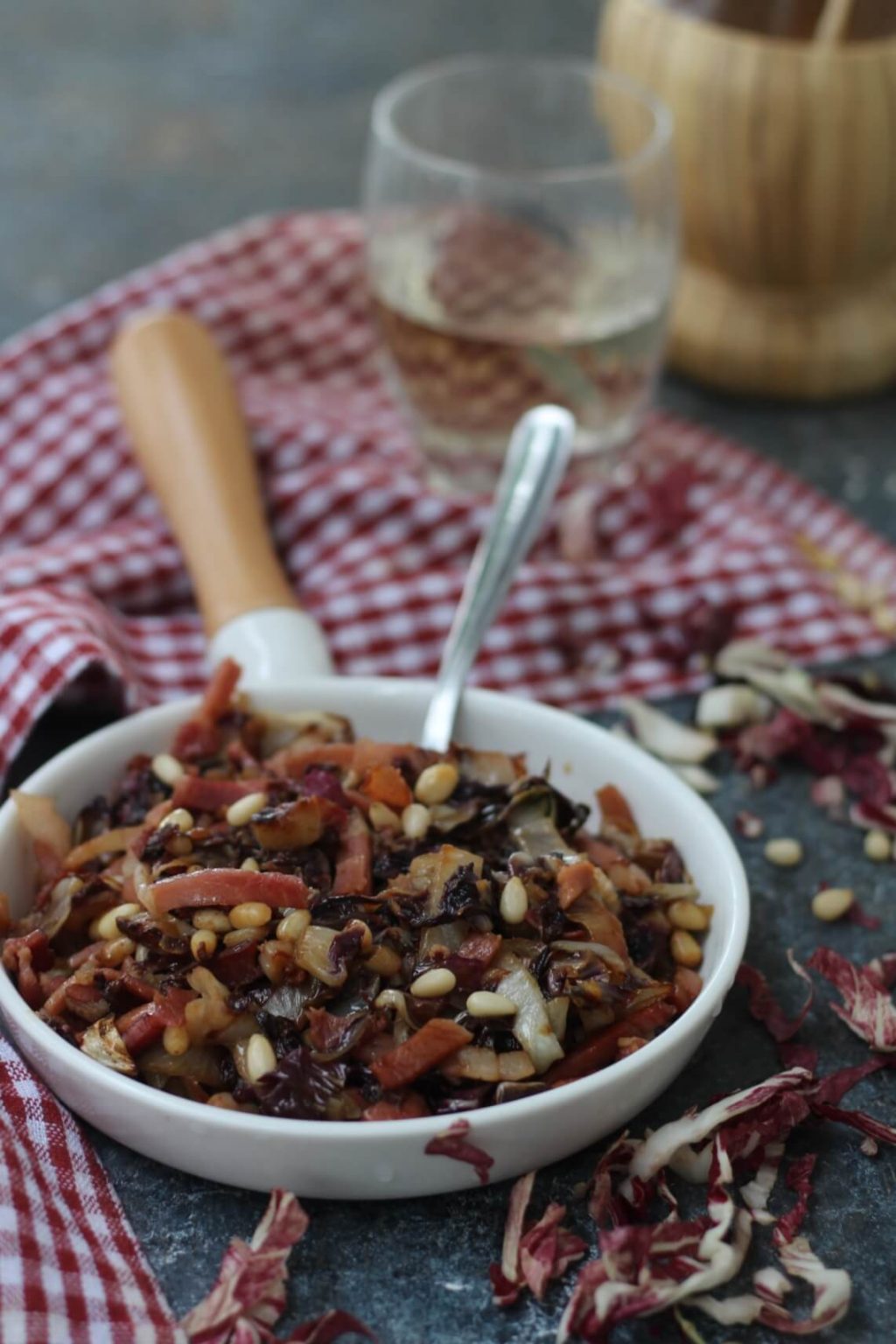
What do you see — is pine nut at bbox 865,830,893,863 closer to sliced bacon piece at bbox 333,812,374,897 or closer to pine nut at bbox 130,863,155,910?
sliced bacon piece at bbox 333,812,374,897

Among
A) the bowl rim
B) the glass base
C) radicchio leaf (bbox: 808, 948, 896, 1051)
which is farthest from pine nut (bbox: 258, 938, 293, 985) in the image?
the glass base

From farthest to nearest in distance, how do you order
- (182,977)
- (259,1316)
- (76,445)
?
1. (76,445)
2. (182,977)
3. (259,1316)

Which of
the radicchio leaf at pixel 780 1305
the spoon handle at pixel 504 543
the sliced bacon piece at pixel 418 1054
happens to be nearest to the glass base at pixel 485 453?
the spoon handle at pixel 504 543

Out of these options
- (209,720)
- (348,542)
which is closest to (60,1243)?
(209,720)

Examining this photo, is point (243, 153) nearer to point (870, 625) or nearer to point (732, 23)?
point (732, 23)

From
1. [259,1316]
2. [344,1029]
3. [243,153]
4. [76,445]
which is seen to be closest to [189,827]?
[344,1029]
